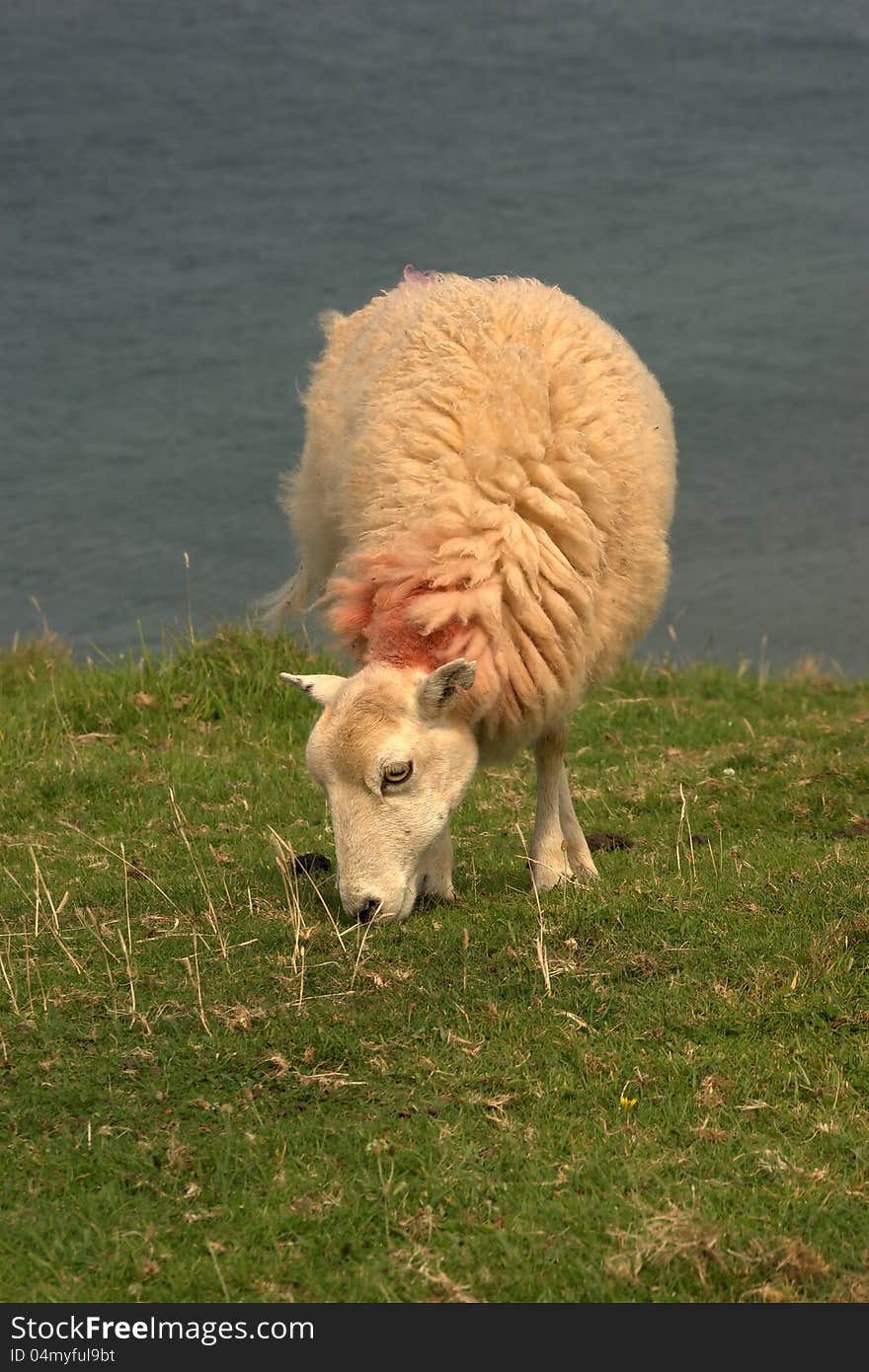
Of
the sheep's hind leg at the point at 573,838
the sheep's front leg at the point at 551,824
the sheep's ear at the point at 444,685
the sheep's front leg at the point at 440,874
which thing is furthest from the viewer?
the sheep's hind leg at the point at 573,838

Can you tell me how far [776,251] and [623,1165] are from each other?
20173mm

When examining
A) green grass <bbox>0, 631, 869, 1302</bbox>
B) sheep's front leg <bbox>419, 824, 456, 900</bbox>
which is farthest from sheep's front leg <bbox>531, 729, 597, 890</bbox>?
sheep's front leg <bbox>419, 824, 456, 900</bbox>

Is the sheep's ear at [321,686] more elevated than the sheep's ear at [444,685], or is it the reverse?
the sheep's ear at [444,685]

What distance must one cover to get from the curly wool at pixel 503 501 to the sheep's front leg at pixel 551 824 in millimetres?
440

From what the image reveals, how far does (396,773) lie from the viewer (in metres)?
5.50

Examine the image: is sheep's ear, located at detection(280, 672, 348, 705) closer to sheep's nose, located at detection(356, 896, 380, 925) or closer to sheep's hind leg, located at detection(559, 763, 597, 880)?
sheep's nose, located at detection(356, 896, 380, 925)

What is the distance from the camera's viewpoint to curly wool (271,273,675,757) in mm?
5637

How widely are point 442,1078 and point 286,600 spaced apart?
14.4 ft

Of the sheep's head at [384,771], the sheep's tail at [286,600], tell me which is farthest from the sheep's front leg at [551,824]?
the sheep's tail at [286,600]

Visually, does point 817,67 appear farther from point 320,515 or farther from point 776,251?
point 320,515

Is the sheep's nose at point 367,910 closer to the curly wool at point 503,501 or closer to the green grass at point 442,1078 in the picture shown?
the green grass at point 442,1078

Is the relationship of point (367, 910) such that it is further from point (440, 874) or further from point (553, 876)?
point (553, 876)

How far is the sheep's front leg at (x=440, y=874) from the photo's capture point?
6.09 meters
